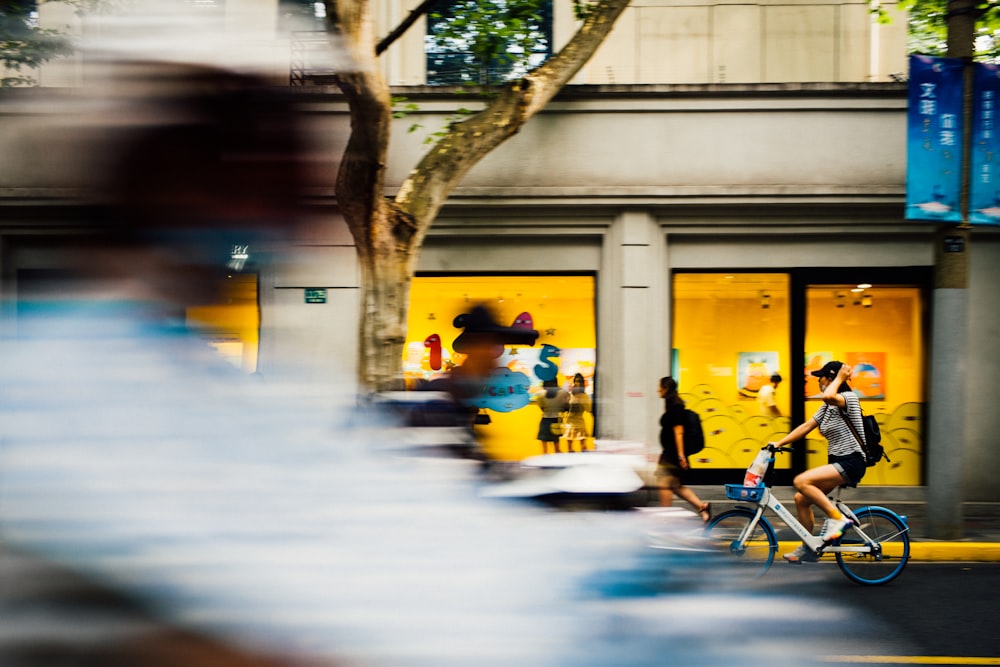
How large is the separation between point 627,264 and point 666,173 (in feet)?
4.30

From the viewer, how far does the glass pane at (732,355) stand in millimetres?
12141

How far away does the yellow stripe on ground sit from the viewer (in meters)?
5.45

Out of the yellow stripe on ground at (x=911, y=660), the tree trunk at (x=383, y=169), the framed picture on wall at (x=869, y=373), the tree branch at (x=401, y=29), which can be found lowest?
the yellow stripe on ground at (x=911, y=660)

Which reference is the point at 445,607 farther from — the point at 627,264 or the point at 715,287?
the point at 715,287

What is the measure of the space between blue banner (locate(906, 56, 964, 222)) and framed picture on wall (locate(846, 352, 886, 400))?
11.3 feet

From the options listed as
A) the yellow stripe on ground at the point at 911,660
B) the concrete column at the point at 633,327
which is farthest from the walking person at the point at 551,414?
the yellow stripe on ground at the point at 911,660

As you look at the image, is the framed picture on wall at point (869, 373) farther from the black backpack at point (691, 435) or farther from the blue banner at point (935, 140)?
the black backpack at point (691, 435)

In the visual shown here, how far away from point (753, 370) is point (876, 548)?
4.76 m

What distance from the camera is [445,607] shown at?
1611 mm

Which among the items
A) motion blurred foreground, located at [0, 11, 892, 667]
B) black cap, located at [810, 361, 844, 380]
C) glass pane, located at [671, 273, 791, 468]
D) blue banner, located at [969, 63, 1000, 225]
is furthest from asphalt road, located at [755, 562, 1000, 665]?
glass pane, located at [671, 273, 791, 468]

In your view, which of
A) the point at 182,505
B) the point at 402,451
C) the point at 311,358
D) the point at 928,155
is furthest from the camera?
the point at 928,155

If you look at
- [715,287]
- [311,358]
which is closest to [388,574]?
[311,358]

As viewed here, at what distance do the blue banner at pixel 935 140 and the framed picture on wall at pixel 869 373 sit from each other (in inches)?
136

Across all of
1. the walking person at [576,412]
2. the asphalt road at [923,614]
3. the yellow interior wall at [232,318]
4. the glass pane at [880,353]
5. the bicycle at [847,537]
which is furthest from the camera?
the glass pane at [880,353]
